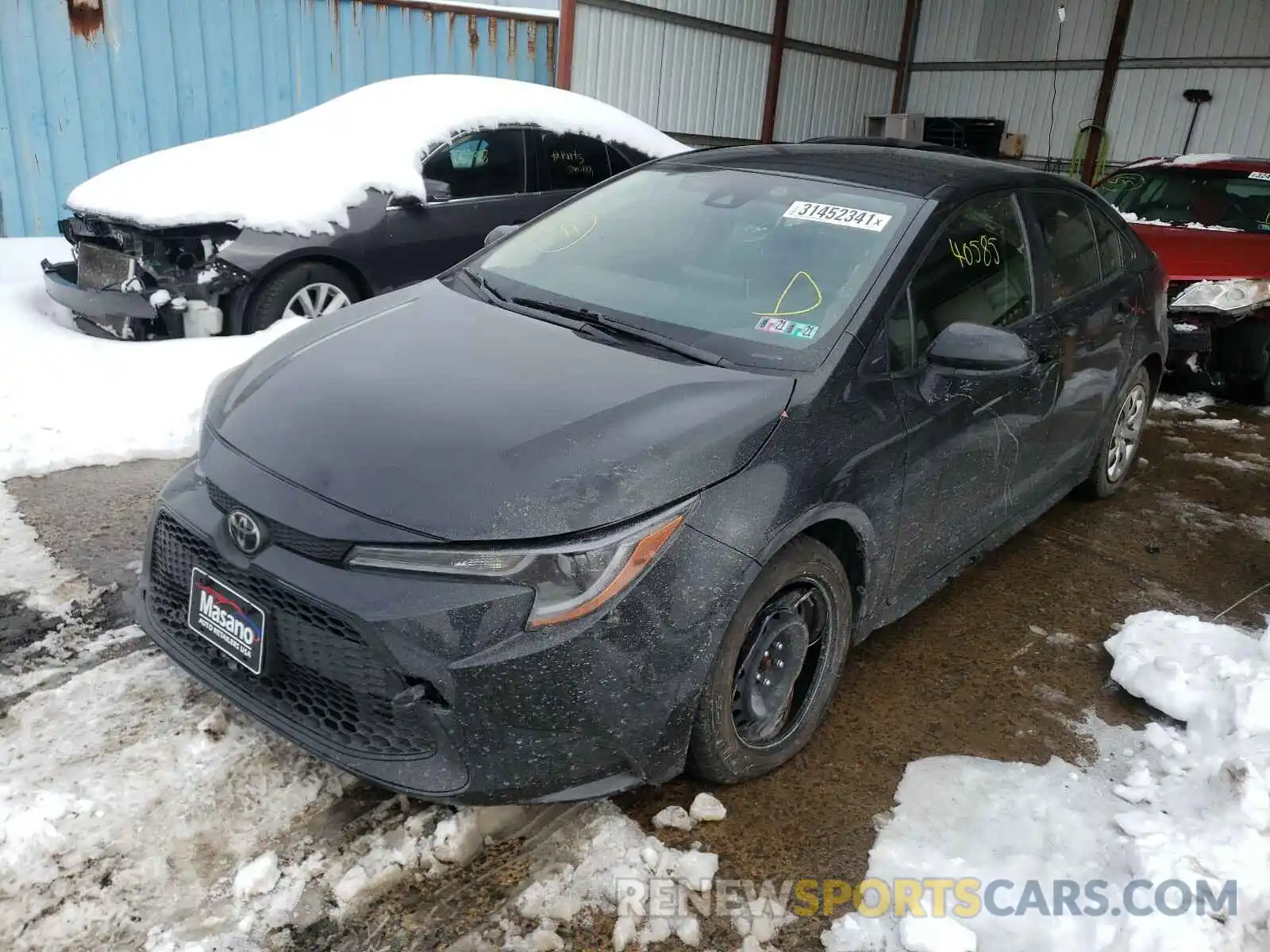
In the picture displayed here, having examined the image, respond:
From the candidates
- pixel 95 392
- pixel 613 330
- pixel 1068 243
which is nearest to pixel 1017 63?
pixel 1068 243

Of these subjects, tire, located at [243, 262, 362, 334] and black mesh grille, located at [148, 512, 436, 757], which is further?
tire, located at [243, 262, 362, 334]

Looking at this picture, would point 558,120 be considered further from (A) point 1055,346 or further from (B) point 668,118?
(B) point 668,118

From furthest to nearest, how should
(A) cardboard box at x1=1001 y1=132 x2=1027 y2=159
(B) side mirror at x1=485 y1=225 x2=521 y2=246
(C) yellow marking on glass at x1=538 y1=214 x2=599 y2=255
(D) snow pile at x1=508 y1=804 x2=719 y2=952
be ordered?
(A) cardboard box at x1=1001 y1=132 x2=1027 y2=159 → (B) side mirror at x1=485 y1=225 x2=521 y2=246 → (C) yellow marking on glass at x1=538 y1=214 x2=599 y2=255 → (D) snow pile at x1=508 y1=804 x2=719 y2=952

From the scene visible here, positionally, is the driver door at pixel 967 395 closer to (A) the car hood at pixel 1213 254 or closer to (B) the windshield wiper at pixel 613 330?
(B) the windshield wiper at pixel 613 330

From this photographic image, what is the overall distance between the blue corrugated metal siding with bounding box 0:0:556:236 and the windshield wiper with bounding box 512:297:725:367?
23.9ft

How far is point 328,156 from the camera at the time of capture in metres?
5.97

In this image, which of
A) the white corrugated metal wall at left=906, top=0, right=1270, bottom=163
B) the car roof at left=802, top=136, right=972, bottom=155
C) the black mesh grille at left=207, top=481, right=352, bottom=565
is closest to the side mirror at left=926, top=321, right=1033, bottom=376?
the car roof at left=802, top=136, right=972, bottom=155

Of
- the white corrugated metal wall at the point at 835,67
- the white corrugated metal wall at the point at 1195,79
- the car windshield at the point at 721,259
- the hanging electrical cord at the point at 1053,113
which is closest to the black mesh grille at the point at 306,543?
the car windshield at the point at 721,259

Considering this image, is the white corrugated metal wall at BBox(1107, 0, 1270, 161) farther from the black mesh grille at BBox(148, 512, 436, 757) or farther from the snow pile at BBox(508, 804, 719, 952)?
the black mesh grille at BBox(148, 512, 436, 757)

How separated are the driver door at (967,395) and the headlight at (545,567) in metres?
1.15

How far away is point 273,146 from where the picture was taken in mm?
6156

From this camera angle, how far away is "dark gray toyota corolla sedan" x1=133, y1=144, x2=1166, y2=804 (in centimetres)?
207

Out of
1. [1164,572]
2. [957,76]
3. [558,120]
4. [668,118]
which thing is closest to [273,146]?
[558,120]

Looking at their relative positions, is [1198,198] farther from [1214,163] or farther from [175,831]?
[175,831]
